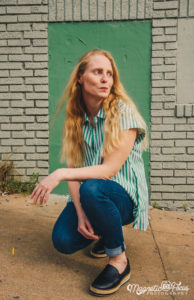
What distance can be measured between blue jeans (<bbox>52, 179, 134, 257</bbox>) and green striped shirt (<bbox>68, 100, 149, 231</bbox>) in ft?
0.20

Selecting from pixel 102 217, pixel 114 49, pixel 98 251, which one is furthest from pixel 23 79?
pixel 102 217

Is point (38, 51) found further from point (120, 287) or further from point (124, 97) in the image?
point (120, 287)

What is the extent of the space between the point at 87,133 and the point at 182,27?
2.38 metres

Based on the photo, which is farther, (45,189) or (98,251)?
(98,251)

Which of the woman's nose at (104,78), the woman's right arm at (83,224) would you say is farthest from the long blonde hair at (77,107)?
the woman's right arm at (83,224)

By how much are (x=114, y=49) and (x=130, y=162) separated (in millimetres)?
2241

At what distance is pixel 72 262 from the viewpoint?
2.19 m

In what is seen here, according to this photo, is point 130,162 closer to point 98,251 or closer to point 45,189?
point 45,189

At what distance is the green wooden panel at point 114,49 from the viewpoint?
3768mm

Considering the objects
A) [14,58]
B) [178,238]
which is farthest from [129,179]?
[14,58]

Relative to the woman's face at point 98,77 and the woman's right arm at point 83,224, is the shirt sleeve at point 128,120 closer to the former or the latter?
the woman's face at point 98,77

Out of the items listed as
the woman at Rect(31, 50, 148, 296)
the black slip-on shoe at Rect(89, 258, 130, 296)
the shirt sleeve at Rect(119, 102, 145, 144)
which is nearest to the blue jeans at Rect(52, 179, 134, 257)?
the woman at Rect(31, 50, 148, 296)

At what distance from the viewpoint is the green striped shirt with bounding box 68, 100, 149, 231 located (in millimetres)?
1976

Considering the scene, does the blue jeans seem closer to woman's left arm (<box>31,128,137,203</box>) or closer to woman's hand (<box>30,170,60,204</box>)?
woman's left arm (<box>31,128,137,203</box>)
